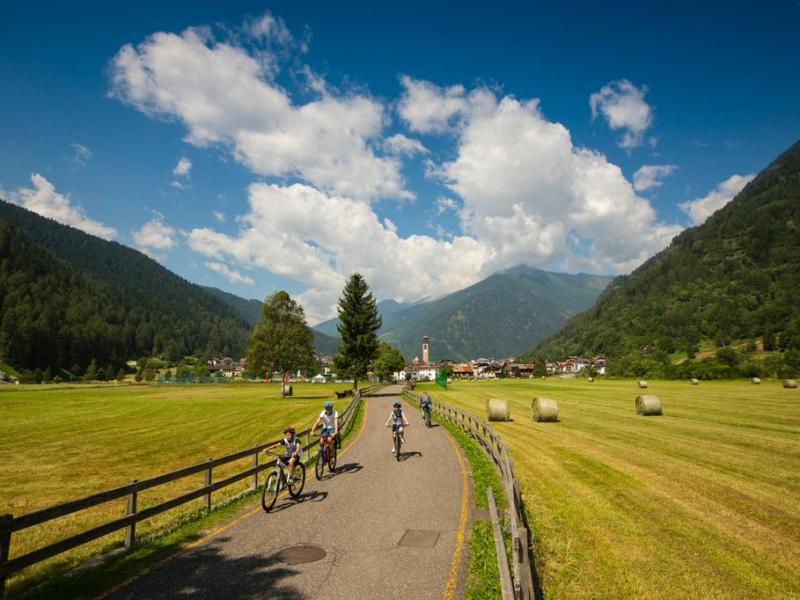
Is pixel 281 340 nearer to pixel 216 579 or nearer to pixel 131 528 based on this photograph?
pixel 131 528

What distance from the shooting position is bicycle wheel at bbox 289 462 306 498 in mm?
12117

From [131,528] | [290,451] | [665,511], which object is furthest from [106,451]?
[665,511]

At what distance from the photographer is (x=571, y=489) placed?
13117mm

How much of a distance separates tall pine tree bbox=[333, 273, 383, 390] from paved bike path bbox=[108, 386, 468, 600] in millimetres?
41613

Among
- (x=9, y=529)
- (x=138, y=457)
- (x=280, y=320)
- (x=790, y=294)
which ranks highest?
(x=790, y=294)

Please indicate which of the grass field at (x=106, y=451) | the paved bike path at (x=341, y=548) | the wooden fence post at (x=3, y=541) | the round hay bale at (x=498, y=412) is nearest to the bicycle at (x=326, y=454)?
the paved bike path at (x=341, y=548)

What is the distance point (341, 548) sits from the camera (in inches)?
333

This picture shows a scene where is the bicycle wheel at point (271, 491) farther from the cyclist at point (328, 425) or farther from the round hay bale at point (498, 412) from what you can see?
the round hay bale at point (498, 412)

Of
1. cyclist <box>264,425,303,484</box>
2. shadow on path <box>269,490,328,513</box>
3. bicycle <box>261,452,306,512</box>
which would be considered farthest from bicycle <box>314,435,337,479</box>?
cyclist <box>264,425,303,484</box>

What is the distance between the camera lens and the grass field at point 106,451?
1195cm

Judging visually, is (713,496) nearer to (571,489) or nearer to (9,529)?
(571,489)

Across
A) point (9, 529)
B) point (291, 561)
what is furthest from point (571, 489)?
point (9, 529)

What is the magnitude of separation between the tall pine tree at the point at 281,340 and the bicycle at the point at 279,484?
137 feet

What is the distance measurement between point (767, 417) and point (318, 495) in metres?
29.9
